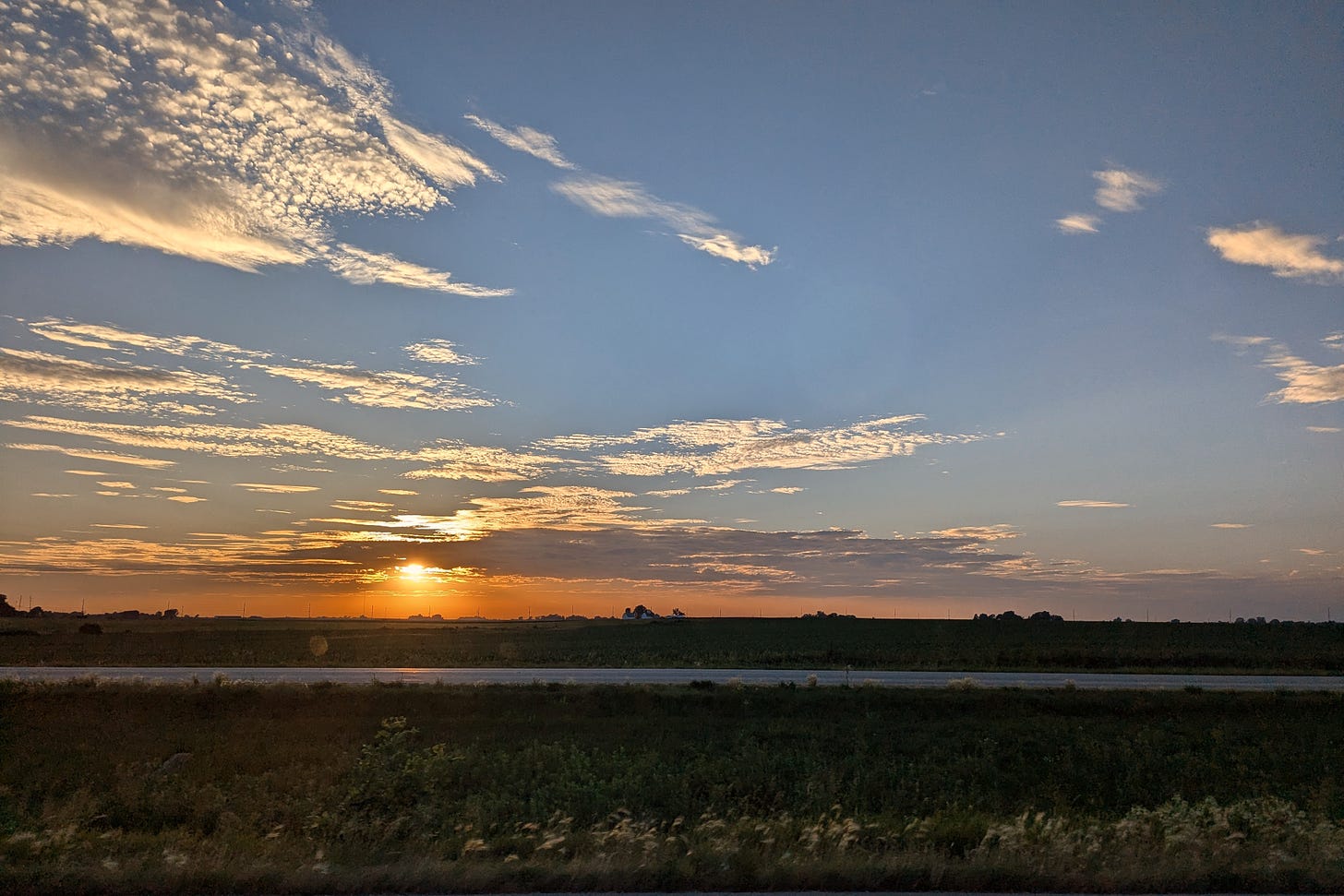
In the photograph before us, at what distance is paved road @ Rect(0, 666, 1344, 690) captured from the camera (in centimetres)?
3838

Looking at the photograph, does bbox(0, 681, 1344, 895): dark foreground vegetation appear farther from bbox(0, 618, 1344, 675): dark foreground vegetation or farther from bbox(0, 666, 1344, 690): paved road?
bbox(0, 618, 1344, 675): dark foreground vegetation

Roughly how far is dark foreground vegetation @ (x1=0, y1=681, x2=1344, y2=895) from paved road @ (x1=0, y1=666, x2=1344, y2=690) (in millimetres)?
3928

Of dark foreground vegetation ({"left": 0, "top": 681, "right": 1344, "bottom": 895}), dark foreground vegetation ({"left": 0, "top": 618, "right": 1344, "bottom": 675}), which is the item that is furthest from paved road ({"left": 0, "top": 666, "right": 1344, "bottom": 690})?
dark foreground vegetation ({"left": 0, "top": 618, "right": 1344, "bottom": 675})

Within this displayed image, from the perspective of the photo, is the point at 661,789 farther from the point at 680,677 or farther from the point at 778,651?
the point at 778,651

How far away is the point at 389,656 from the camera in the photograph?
62844mm

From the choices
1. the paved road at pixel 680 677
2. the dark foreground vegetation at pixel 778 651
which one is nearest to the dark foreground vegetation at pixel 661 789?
the paved road at pixel 680 677

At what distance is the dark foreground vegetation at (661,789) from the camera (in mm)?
9156

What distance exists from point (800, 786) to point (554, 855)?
1403 centimetres

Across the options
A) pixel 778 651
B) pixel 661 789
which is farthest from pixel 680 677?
pixel 778 651

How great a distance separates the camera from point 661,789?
23.5 metres

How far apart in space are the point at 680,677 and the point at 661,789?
1801cm

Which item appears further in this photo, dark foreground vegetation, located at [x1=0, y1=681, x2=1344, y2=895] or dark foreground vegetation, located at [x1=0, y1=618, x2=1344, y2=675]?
dark foreground vegetation, located at [x1=0, y1=618, x2=1344, y2=675]

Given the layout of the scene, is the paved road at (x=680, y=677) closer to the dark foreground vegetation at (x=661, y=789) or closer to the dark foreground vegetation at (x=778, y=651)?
the dark foreground vegetation at (x=661, y=789)

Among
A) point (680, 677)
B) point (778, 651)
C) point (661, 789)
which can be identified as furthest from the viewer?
point (778, 651)
